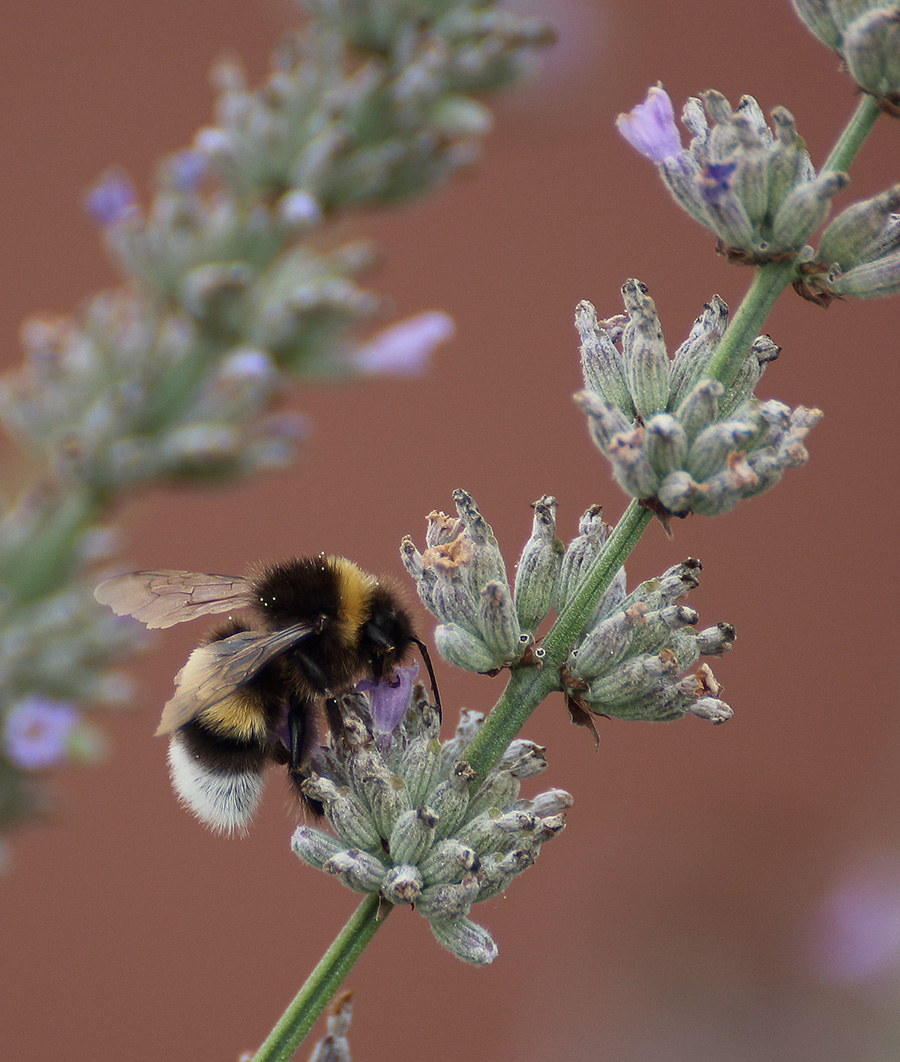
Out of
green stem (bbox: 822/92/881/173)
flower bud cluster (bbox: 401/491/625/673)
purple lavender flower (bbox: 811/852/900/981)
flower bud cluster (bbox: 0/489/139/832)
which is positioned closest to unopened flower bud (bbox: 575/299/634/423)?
flower bud cluster (bbox: 401/491/625/673)

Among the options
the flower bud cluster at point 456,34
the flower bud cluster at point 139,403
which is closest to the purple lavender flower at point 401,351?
the flower bud cluster at point 139,403

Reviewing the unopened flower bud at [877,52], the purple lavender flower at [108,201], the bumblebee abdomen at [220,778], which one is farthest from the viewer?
the purple lavender flower at [108,201]

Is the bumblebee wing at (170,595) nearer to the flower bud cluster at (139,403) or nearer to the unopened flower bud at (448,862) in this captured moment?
the flower bud cluster at (139,403)

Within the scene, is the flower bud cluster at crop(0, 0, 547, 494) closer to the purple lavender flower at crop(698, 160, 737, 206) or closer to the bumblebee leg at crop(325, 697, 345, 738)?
the bumblebee leg at crop(325, 697, 345, 738)

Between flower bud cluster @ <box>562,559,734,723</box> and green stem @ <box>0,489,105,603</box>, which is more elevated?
flower bud cluster @ <box>562,559,734,723</box>

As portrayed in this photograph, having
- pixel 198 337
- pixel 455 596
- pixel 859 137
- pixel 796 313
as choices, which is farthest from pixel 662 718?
pixel 796 313

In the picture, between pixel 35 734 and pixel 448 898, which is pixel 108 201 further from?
pixel 448 898

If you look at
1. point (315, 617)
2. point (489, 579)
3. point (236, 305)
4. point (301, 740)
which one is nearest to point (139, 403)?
point (236, 305)
